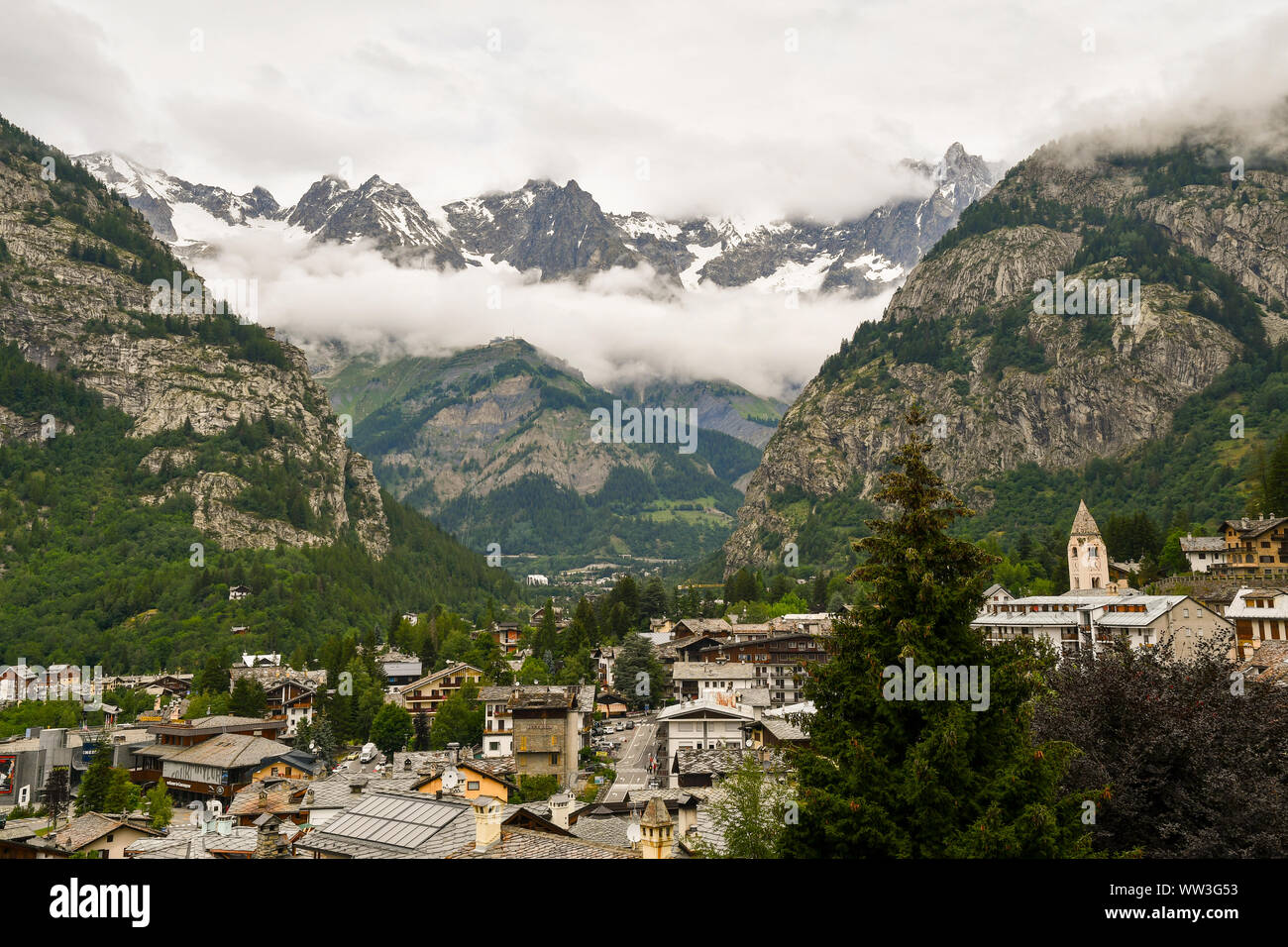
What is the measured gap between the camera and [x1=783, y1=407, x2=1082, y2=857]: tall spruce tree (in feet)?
56.0

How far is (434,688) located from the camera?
108938 mm

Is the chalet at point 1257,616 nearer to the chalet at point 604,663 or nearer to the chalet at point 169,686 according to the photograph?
the chalet at point 604,663

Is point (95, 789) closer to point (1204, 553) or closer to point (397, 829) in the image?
point (397, 829)

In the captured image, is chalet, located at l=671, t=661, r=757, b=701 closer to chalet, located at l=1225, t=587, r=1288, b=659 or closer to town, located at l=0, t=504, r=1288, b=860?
town, located at l=0, t=504, r=1288, b=860

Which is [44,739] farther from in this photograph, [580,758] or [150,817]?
[580,758]

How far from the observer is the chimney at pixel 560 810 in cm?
4394

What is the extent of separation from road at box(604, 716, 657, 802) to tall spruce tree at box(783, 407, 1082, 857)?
39468mm

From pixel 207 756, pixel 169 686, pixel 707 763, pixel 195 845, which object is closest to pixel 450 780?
pixel 195 845

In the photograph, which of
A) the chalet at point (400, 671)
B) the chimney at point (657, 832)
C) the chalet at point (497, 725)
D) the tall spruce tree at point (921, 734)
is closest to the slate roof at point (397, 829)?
the chimney at point (657, 832)

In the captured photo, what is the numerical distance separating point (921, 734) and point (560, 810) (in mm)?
30873

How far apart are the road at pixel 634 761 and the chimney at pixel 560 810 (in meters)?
9.84

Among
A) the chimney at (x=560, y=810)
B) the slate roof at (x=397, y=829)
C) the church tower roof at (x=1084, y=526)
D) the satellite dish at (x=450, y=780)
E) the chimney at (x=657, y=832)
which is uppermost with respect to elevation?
the church tower roof at (x=1084, y=526)
